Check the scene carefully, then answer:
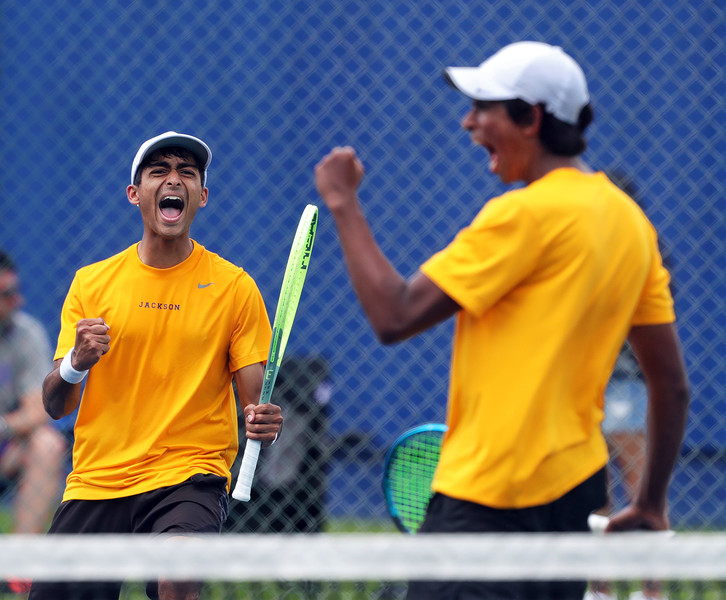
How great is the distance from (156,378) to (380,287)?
1.19 meters

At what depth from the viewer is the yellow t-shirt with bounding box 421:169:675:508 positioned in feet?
5.84

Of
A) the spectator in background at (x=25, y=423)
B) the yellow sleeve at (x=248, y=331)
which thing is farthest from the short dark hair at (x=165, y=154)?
the spectator in background at (x=25, y=423)

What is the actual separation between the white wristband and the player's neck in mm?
350

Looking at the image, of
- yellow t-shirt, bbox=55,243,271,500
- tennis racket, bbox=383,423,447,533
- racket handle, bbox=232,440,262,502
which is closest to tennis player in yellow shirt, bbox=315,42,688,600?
racket handle, bbox=232,440,262,502

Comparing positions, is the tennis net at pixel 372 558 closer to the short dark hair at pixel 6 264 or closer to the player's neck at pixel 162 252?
the player's neck at pixel 162 252

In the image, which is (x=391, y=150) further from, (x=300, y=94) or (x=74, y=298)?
(x=74, y=298)

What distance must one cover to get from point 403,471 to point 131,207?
2.65 meters

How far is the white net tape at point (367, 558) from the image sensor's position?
1715mm

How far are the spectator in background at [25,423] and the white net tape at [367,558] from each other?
9.00 ft

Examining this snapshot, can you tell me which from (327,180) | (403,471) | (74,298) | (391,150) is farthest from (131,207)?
(327,180)

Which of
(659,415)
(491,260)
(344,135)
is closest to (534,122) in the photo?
(491,260)

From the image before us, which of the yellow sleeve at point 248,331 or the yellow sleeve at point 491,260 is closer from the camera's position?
the yellow sleeve at point 491,260

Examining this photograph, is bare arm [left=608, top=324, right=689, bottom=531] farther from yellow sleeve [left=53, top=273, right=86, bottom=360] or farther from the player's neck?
yellow sleeve [left=53, top=273, right=86, bottom=360]

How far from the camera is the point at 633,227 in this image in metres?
1.89
